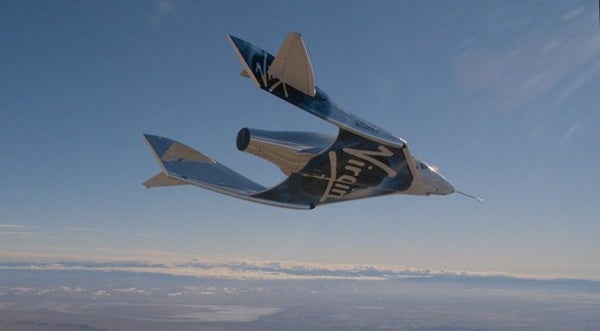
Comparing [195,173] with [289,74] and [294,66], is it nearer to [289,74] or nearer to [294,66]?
[289,74]

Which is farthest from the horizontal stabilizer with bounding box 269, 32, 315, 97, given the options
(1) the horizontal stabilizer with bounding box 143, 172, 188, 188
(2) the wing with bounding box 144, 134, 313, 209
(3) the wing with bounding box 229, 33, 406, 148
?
(1) the horizontal stabilizer with bounding box 143, 172, 188, 188

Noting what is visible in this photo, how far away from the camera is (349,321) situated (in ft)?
647

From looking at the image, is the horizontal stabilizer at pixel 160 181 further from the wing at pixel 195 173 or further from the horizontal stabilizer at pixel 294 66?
the horizontal stabilizer at pixel 294 66

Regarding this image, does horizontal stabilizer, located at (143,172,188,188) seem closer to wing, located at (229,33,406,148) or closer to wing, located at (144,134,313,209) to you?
wing, located at (144,134,313,209)

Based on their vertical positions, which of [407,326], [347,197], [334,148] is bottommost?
[407,326]

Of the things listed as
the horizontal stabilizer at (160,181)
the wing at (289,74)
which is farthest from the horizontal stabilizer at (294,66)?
the horizontal stabilizer at (160,181)

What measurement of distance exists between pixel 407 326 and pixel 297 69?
197 m

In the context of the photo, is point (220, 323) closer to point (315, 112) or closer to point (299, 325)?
point (299, 325)

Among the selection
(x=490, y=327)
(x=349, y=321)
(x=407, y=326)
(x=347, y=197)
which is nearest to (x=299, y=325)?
(x=349, y=321)

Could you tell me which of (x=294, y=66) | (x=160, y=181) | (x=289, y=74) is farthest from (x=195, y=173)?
(x=294, y=66)

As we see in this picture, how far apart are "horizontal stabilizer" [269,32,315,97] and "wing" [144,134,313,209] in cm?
545

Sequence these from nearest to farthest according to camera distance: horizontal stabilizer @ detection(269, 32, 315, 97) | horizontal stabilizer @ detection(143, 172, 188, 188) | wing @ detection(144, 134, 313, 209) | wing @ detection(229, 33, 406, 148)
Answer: horizontal stabilizer @ detection(269, 32, 315, 97) → wing @ detection(229, 33, 406, 148) → wing @ detection(144, 134, 313, 209) → horizontal stabilizer @ detection(143, 172, 188, 188)

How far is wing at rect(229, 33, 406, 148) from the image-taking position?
30.6 feet

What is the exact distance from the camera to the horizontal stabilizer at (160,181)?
15.1m
